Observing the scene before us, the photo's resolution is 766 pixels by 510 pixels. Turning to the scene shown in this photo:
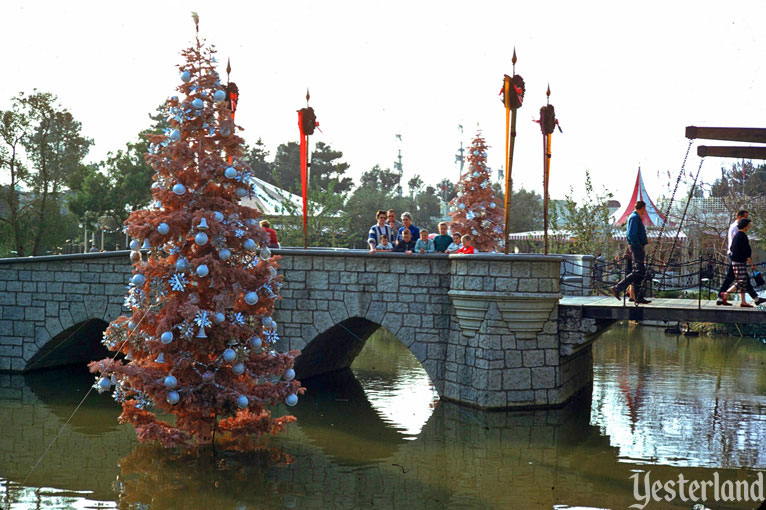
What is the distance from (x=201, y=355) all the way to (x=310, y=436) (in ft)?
7.95

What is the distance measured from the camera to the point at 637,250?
13953mm

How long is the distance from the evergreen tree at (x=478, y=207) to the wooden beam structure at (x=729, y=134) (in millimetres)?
11115

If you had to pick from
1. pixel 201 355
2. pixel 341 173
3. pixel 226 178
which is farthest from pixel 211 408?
pixel 341 173

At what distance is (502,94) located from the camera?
15.4 meters

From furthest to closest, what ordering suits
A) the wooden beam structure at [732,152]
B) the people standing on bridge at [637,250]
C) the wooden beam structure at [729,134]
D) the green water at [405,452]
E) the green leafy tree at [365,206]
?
the green leafy tree at [365,206]
the people standing on bridge at [637,250]
the wooden beam structure at [732,152]
the wooden beam structure at [729,134]
the green water at [405,452]

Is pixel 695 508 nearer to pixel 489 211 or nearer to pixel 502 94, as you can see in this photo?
pixel 502 94

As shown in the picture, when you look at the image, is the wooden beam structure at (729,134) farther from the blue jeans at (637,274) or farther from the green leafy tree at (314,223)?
the green leafy tree at (314,223)

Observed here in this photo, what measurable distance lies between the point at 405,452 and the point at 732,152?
742cm

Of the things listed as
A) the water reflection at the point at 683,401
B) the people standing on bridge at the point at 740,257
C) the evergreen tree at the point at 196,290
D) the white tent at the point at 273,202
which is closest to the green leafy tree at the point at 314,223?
the white tent at the point at 273,202

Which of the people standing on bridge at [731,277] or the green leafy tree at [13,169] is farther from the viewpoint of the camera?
the green leafy tree at [13,169]

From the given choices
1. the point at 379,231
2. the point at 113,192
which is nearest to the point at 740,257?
the point at 379,231

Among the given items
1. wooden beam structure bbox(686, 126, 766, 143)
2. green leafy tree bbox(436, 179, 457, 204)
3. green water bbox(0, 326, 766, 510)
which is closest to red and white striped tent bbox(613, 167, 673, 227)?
green water bbox(0, 326, 766, 510)

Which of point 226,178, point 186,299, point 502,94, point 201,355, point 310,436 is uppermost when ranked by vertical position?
point 502,94

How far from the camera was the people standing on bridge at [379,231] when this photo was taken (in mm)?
15297
